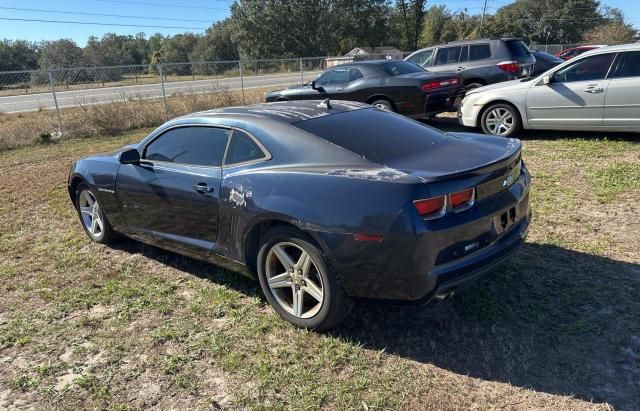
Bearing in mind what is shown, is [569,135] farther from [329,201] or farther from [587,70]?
[329,201]

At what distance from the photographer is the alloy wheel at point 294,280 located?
3.17 metres

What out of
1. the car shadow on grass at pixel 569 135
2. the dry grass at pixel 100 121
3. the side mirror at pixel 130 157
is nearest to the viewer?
the side mirror at pixel 130 157

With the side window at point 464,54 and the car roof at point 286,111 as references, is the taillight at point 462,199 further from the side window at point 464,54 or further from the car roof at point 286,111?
the side window at point 464,54

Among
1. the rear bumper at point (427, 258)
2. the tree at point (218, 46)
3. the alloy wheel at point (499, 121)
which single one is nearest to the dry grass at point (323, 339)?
the rear bumper at point (427, 258)

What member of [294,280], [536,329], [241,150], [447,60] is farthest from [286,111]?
[447,60]

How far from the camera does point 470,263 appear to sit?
9.38 feet

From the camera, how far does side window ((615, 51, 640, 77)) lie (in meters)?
7.09

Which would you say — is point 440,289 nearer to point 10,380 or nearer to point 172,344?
point 172,344

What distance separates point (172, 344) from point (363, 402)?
54.9 inches

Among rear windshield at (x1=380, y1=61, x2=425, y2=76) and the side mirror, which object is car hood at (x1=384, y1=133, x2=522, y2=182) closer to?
the side mirror

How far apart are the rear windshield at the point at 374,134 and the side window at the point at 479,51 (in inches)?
337

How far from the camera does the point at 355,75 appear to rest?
10227 millimetres

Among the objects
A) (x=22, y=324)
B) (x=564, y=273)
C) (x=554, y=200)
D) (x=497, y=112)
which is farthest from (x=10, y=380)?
(x=497, y=112)

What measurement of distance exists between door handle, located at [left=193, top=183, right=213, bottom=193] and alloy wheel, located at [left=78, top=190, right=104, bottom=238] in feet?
5.86
